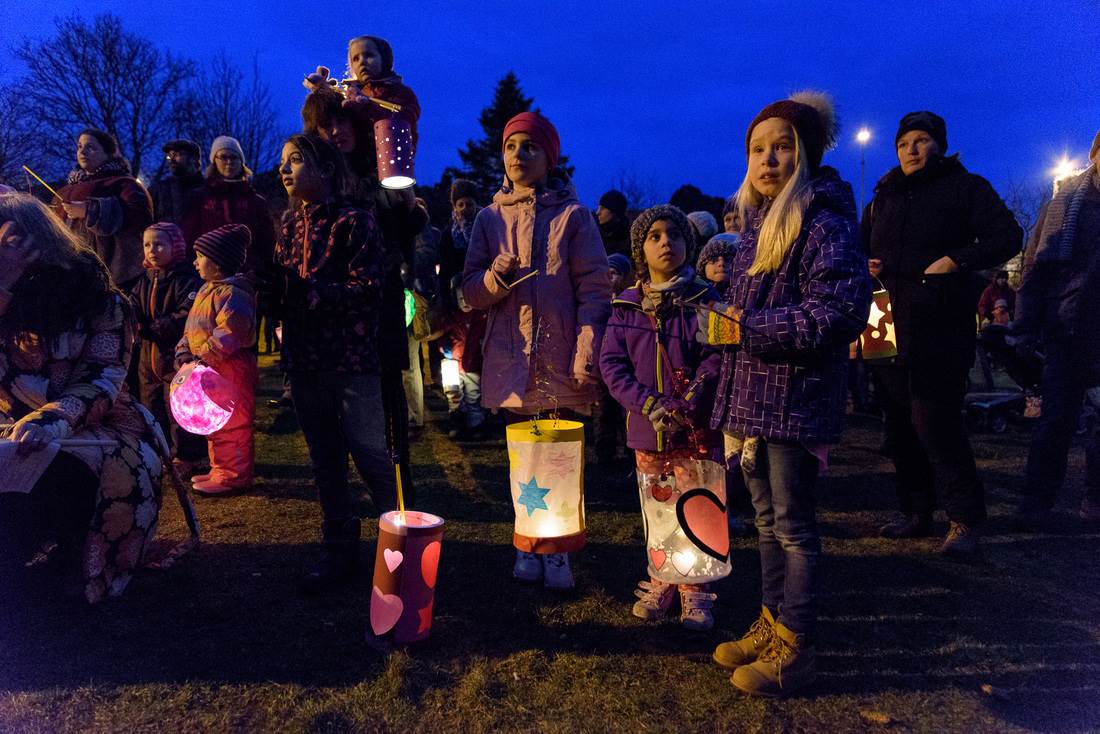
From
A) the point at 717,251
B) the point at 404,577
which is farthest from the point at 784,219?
the point at 404,577

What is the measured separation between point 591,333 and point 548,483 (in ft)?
2.35

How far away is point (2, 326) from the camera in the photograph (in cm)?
300

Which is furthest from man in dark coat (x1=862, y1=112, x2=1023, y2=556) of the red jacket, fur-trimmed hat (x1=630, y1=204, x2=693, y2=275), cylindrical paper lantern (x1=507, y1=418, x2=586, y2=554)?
the red jacket

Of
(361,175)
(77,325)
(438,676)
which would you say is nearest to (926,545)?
(438,676)

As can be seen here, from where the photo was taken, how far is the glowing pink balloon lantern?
13.0 ft

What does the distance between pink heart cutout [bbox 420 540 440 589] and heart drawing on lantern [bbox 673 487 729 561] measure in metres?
0.98

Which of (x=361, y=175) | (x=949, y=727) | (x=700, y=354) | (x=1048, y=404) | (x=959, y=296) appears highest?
(x=361, y=175)

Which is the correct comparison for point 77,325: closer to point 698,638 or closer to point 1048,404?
point 698,638

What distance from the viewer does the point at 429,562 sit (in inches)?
106

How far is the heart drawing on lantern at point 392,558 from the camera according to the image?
2.62 m

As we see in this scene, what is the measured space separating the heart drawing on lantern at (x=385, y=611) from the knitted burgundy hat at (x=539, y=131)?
2.04 m

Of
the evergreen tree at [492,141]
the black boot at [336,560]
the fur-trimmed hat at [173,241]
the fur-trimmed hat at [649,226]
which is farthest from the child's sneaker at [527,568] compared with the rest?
the evergreen tree at [492,141]

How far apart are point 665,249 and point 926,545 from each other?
2.42 metres

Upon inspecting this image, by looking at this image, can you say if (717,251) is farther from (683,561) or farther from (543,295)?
(683,561)
